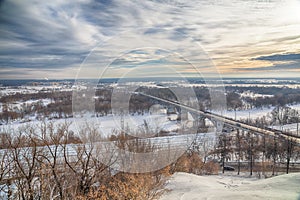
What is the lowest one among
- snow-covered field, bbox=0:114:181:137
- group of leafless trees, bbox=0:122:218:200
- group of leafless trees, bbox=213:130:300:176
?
group of leafless trees, bbox=213:130:300:176

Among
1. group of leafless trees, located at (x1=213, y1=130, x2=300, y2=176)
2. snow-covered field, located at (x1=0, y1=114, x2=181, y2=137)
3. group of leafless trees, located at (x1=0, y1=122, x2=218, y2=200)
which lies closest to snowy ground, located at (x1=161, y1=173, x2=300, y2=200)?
group of leafless trees, located at (x1=0, y1=122, x2=218, y2=200)

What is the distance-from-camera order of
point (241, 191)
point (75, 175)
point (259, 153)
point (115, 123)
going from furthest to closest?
point (259, 153) < point (75, 175) < point (115, 123) < point (241, 191)

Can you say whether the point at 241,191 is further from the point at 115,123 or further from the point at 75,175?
the point at 75,175

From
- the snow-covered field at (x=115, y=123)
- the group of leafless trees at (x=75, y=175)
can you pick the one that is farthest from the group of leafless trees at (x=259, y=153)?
the group of leafless trees at (x=75, y=175)

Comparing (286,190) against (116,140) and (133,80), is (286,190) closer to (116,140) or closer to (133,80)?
(133,80)

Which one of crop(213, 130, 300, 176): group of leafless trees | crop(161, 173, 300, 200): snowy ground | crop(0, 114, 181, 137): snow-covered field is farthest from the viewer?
crop(213, 130, 300, 176): group of leafless trees

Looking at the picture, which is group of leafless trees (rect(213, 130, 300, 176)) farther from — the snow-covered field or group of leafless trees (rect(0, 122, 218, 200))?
group of leafless trees (rect(0, 122, 218, 200))

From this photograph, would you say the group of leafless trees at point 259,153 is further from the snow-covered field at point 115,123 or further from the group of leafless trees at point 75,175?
the group of leafless trees at point 75,175

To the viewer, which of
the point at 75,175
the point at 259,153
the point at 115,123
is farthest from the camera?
the point at 259,153

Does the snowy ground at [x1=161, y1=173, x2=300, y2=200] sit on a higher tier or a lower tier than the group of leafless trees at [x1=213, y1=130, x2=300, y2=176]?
higher

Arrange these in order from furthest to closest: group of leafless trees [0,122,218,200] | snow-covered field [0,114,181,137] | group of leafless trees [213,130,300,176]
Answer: group of leafless trees [213,130,300,176] < snow-covered field [0,114,181,137] < group of leafless trees [0,122,218,200]

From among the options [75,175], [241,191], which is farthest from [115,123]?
[241,191]
